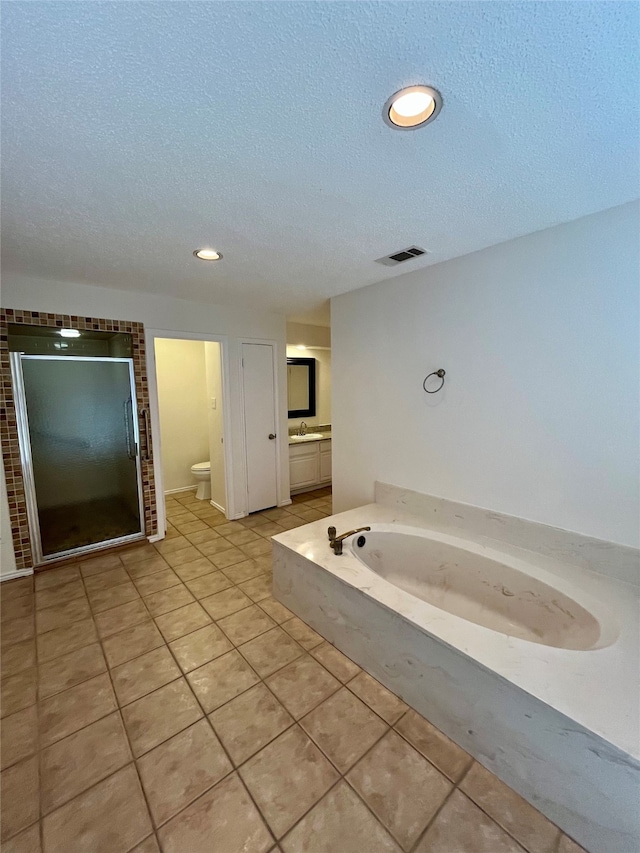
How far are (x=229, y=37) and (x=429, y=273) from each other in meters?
1.93

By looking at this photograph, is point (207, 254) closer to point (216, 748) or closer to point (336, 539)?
point (336, 539)

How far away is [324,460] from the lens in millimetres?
5102

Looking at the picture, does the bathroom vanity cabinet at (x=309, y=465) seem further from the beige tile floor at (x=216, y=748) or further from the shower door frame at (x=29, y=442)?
the beige tile floor at (x=216, y=748)

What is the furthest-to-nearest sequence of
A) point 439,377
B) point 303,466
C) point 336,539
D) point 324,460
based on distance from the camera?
point 324,460
point 303,466
point 439,377
point 336,539

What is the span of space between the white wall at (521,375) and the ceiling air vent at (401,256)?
0.81 feet

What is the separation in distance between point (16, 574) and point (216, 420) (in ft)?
6.97

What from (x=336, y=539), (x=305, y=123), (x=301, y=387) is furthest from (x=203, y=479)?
(x=305, y=123)

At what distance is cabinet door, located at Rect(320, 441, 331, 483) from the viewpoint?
5.06 m

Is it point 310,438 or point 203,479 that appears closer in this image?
point 203,479

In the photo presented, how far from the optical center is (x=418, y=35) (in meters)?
0.87

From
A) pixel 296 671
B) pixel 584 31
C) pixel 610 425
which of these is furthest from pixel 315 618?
pixel 584 31

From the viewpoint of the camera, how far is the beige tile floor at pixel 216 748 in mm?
1206

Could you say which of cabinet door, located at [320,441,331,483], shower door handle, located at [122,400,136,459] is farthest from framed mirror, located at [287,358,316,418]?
shower door handle, located at [122,400,136,459]

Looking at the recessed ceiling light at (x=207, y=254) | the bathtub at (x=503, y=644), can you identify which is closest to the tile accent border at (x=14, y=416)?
the recessed ceiling light at (x=207, y=254)
